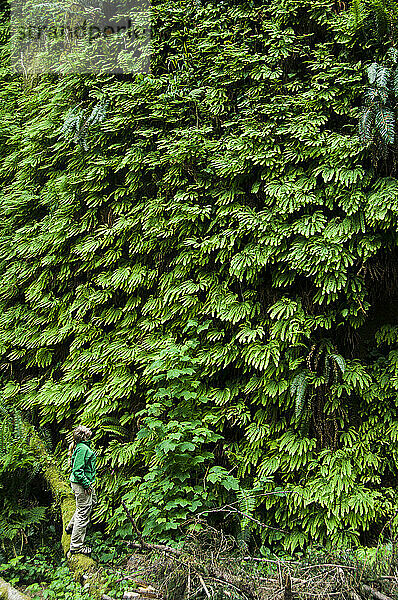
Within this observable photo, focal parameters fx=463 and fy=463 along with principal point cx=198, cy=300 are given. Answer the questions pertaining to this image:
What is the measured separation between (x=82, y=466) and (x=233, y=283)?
93.5 inches

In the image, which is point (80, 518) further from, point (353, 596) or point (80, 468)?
point (353, 596)

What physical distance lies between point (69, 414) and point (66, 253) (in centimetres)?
214

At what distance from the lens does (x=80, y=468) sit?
4113 millimetres

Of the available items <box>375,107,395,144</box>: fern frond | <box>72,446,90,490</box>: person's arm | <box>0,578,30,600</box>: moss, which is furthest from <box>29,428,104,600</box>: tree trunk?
<box>375,107,395,144</box>: fern frond

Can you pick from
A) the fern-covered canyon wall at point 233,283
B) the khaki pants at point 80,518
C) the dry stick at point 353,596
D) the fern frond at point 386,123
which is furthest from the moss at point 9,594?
the fern frond at point 386,123

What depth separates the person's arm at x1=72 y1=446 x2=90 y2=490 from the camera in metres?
4.11

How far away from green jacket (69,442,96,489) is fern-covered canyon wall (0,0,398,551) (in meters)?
0.55

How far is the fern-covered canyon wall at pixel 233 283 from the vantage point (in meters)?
4.39

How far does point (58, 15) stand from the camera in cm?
668

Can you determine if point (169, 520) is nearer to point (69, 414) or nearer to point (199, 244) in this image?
point (69, 414)

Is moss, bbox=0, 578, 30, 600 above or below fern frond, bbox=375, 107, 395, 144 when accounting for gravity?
below

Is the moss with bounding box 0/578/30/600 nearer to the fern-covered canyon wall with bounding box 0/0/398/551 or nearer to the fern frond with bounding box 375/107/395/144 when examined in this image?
the fern-covered canyon wall with bounding box 0/0/398/551

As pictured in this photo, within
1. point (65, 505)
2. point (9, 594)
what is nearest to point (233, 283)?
point (65, 505)

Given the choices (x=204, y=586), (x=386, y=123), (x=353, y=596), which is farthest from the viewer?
(x=386, y=123)
